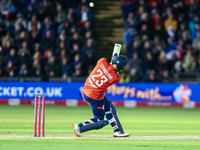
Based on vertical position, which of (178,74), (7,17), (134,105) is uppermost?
(7,17)

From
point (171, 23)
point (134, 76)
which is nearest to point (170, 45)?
point (171, 23)

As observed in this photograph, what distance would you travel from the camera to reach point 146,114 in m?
17.0

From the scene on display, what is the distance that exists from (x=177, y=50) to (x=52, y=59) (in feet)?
19.5

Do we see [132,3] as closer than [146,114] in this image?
No

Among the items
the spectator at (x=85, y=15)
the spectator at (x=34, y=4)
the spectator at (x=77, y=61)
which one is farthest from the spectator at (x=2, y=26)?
the spectator at (x=77, y=61)

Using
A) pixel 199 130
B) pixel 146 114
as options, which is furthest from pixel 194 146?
pixel 146 114

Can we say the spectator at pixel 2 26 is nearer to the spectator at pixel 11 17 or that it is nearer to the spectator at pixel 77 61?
the spectator at pixel 11 17

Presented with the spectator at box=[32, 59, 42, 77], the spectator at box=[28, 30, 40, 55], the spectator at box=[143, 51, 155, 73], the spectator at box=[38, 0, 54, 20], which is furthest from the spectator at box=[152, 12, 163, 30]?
the spectator at box=[32, 59, 42, 77]

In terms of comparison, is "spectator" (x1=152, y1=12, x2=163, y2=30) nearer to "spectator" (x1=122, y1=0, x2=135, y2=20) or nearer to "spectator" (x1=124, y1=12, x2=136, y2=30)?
"spectator" (x1=124, y1=12, x2=136, y2=30)

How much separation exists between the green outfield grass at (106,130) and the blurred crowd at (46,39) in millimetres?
2387

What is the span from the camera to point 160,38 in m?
22.2

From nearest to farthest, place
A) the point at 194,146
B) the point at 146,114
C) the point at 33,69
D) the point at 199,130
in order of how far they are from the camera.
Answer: the point at 194,146
the point at 199,130
the point at 146,114
the point at 33,69

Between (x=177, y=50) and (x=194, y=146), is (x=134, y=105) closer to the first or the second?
(x=177, y=50)

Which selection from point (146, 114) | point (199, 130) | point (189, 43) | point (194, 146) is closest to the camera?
point (194, 146)
